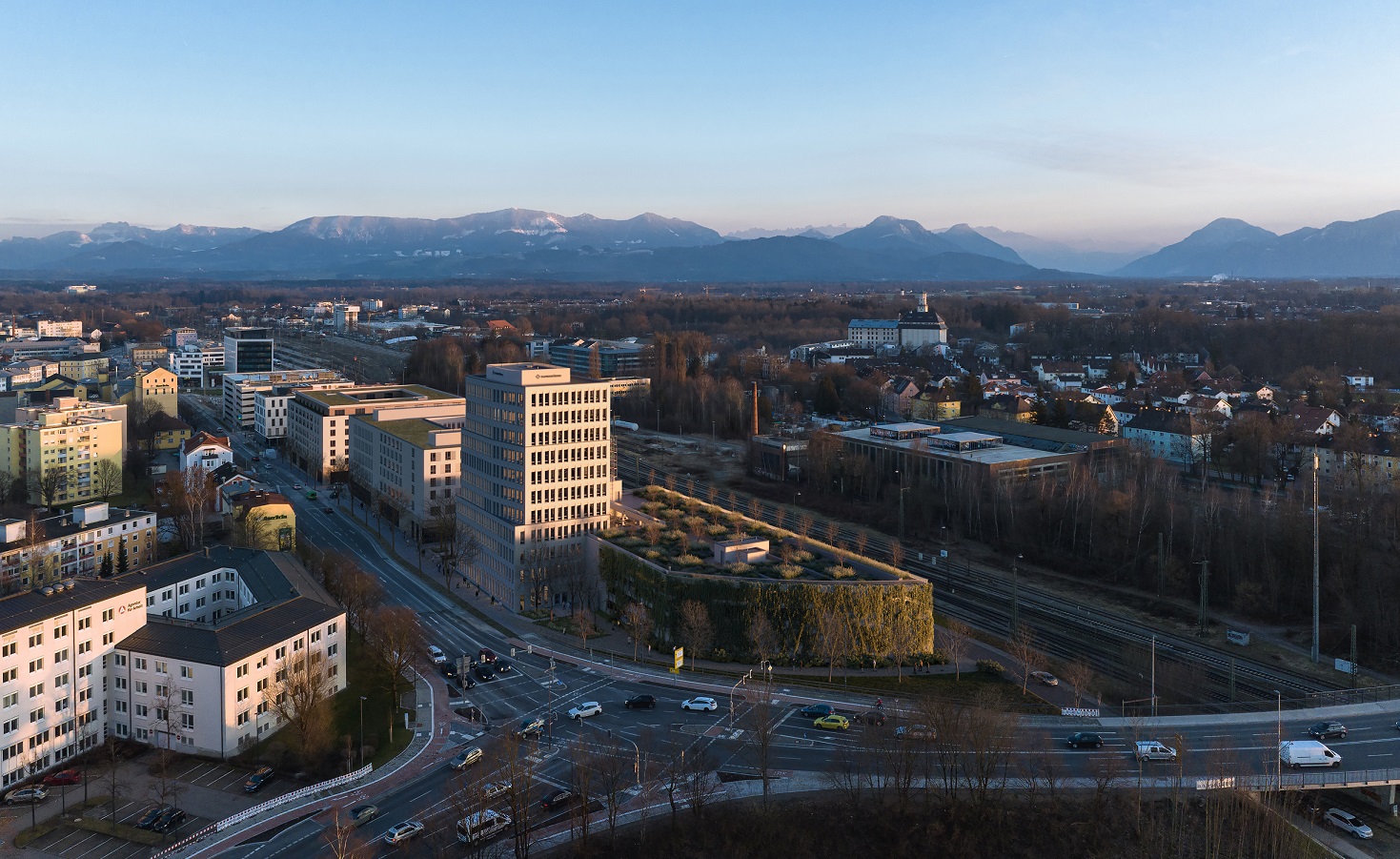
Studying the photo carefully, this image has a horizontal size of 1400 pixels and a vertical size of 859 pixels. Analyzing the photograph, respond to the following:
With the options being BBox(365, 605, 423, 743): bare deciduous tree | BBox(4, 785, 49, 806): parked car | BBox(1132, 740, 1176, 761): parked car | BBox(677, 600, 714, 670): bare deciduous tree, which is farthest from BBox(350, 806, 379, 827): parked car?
BBox(1132, 740, 1176, 761): parked car

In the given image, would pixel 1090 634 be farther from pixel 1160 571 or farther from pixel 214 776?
pixel 214 776

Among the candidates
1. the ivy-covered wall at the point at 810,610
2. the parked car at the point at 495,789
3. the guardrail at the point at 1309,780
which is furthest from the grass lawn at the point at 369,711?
the guardrail at the point at 1309,780

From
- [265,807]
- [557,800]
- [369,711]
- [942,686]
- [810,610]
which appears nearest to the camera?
[265,807]

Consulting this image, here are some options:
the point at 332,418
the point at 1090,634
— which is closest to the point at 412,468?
the point at 332,418

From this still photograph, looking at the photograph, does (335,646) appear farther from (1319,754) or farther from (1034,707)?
(1319,754)

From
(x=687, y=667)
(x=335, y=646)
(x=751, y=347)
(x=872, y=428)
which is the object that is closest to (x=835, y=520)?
(x=872, y=428)
